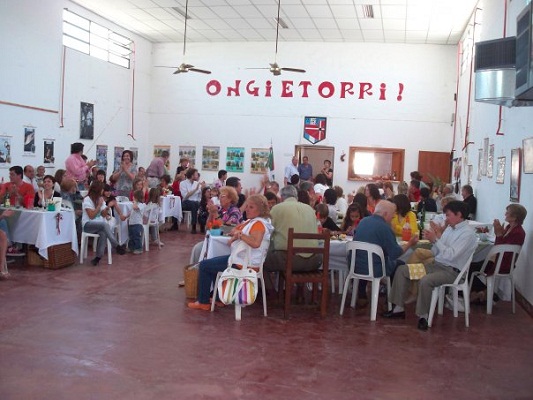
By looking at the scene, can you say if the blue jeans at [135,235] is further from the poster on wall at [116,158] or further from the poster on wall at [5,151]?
the poster on wall at [116,158]

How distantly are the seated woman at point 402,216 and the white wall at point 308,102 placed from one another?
8143mm

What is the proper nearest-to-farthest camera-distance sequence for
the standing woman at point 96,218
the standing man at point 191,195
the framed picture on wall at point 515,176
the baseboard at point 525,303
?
1. the baseboard at point 525,303
2. the framed picture on wall at point 515,176
3. the standing woman at point 96,218
4. the standing man at point 191,195

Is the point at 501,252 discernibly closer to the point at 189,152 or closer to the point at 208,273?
the point at 208,273

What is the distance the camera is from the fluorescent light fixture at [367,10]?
1144 cm

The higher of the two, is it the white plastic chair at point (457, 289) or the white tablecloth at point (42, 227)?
the white tablecloth at point (42, 227)

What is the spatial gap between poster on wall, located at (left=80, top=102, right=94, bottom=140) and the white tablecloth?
213 inches

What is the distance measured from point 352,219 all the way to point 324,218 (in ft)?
1.10

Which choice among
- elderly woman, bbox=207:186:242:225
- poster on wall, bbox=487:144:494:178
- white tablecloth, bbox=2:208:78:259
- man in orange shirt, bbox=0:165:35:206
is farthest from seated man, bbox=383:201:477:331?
man in orange shirt, bbox=0:165:35:206

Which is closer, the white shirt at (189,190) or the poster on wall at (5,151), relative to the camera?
the poster on wall at (5,151)

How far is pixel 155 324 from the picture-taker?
17.2 feet

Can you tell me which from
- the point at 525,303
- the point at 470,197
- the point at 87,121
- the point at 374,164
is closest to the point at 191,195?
the point at 87,121

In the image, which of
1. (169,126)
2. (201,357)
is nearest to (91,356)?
(201,357)

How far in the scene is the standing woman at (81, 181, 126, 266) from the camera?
25.8 ft

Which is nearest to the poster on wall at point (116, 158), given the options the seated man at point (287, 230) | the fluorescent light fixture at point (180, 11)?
the fluorescent light fixture at point (180, 11)
